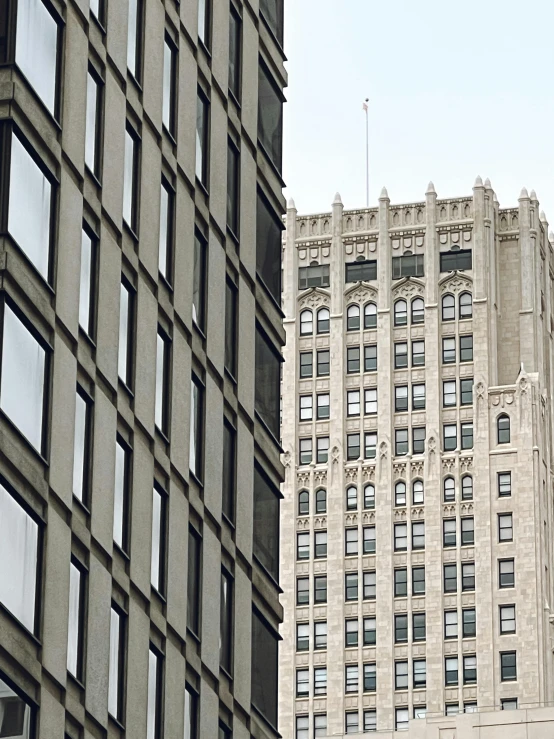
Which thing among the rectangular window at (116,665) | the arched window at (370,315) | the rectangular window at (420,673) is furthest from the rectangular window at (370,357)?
the rectangular window at (116,665)

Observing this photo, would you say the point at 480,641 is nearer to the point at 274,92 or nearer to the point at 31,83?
the point at 274,92

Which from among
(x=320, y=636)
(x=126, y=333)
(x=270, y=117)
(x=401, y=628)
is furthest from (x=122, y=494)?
(x=320, y=636)

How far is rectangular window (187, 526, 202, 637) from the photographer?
42.5 metres

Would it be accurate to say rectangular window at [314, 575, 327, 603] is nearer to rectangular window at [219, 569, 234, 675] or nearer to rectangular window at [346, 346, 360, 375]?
rectangular window at [346, 346, 360, 375]

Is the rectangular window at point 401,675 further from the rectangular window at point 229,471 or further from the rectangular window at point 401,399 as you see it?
the rectangular window at point 229,471

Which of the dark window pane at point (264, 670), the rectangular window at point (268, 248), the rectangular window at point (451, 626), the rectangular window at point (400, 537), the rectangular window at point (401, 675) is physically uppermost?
the rectangular window at point (400, 537)

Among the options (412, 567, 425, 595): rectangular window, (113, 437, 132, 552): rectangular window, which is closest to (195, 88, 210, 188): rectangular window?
(113, 437, 132, 552): rectangular window

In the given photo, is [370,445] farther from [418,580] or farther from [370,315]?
[418,580]

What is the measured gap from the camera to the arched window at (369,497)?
6147 inches

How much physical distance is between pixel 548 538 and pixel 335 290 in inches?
928

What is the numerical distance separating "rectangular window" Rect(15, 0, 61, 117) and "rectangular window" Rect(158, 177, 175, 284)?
20.8 ft

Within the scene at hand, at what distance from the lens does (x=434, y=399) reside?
15688 centimetres

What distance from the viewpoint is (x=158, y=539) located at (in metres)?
41.1

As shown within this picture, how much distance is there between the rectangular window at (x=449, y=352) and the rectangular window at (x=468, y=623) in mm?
18034
